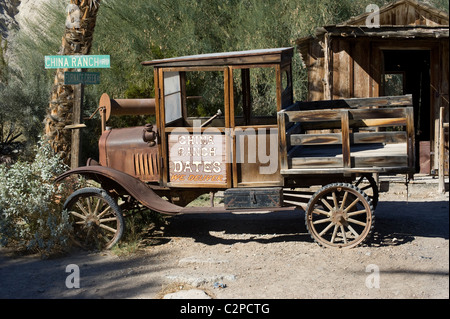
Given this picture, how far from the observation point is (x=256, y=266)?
6.09 m

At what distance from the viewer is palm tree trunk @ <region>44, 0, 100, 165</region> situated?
9.05 meters

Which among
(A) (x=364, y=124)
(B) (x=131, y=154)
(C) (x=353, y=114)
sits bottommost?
(B) (x=131, y=154)

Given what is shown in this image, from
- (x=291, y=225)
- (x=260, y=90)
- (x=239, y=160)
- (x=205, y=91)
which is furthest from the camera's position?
(x=260, y=90)

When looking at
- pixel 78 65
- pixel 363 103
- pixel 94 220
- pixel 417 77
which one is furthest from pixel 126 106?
pixel 417 77

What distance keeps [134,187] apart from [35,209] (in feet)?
4.29

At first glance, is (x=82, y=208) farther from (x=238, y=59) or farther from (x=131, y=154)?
(x=238, y=59)

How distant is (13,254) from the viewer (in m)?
6.95

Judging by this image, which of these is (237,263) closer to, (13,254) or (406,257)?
(406,257)

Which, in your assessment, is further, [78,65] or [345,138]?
[78,65]

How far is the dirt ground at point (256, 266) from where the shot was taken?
5285 millimetres

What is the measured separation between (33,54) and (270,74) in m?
7.44

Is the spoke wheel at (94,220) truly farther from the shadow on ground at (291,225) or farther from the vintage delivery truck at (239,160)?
the shadow on ground at (291,225)

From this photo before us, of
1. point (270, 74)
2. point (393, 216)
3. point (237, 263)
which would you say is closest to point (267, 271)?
point (237, 263)

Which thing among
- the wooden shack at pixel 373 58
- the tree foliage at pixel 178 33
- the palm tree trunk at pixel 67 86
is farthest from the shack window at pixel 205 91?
the palm tree trunk at pixel 67 86
